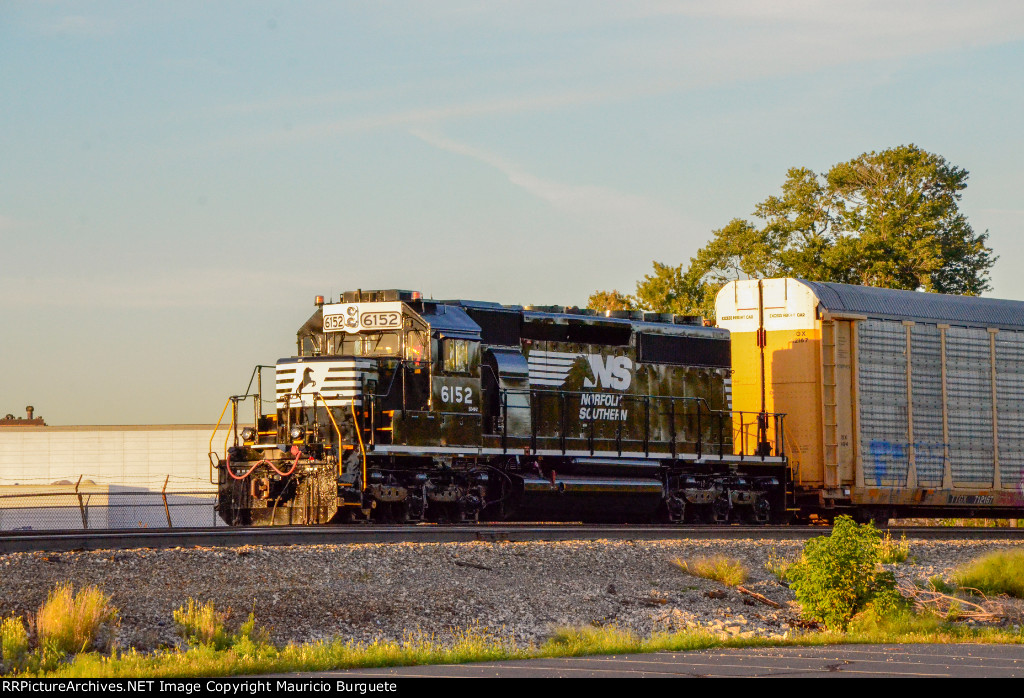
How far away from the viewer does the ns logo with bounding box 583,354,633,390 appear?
21953mm

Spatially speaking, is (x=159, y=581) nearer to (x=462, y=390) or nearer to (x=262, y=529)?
(x=262, y=529)

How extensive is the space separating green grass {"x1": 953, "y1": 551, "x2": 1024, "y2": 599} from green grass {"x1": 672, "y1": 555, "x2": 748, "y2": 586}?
137 inches

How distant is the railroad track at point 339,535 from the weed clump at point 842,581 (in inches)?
158

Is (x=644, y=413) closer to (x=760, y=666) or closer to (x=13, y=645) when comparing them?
(x=760, y=666)

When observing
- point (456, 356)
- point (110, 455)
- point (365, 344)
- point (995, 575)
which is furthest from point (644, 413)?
point (110, 455)

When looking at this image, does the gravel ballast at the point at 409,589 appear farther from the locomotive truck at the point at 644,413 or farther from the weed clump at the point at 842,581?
the locomotive truck at the point at 644,413

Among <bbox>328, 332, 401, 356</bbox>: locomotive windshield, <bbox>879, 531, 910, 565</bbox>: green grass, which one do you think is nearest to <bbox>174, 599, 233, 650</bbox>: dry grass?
<bbox>328, 332, 401, 356</bbox>: locomotive windshield

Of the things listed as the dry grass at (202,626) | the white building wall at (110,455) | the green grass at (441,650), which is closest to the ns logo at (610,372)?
the green grass at (441,650)

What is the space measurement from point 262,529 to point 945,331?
14.0m

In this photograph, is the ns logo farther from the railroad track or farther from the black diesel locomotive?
the railroad track

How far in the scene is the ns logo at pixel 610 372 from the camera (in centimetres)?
2195

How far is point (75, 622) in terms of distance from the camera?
1169 centimetres

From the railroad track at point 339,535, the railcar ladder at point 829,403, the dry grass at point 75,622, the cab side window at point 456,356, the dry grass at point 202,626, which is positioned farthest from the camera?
the railcar ladder at point 829,403
